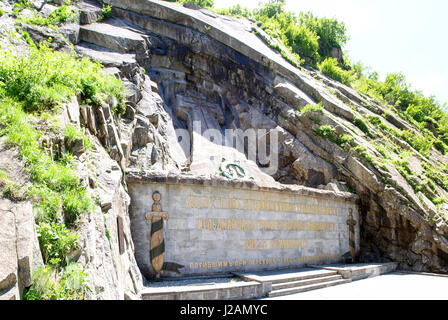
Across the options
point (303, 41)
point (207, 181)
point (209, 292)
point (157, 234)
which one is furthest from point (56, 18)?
point (303, 41)

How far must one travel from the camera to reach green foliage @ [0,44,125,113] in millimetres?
6605

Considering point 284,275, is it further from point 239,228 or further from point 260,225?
point 239,228

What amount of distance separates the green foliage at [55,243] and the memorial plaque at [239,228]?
481 cm

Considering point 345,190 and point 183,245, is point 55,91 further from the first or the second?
point 345,190

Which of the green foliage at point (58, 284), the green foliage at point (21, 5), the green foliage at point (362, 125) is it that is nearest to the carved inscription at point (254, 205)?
the green foliage at point (58, 284)

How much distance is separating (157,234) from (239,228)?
9.53 feet

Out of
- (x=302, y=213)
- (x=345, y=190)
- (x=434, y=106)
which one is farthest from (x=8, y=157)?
(x=434, y=106)

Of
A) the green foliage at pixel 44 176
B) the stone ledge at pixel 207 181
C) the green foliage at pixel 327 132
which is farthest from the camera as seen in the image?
the green foliage at pixel 327 132

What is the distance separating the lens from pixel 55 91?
7.06 meters

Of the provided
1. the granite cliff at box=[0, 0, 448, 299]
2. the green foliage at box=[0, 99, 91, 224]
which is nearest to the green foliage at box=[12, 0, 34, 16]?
the granite cliff at box=[0, 0, 448, 299]

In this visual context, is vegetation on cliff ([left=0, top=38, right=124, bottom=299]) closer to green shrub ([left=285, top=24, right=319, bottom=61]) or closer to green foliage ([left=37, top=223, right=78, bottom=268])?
green foliage ([left=37, top=223, right=78, bottom=268])

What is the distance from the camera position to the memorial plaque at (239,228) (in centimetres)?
969

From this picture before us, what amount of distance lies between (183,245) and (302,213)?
527 cm

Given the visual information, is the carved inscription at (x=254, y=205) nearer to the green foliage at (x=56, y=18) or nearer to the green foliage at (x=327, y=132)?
the green foliage at (x=327, y=132)
